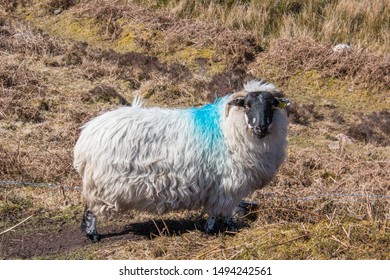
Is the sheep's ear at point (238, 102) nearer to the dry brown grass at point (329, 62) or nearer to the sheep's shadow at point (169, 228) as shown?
the sheep's shadow at point (169, 228)

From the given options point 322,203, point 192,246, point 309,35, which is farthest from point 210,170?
point 309,35

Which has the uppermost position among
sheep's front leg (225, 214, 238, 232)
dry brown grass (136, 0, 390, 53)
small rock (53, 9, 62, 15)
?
sheep's front leg (225, 214, 238, 232)

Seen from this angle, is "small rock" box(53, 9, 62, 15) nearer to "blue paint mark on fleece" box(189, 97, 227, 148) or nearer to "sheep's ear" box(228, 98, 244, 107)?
"blue paint mark on fleece" box(189, 97, 227, 148)

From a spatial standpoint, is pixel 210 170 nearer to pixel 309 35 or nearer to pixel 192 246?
pixel 192 246

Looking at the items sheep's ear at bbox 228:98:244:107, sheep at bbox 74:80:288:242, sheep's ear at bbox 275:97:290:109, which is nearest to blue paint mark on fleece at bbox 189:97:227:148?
sheep at bbox 74:80:288:242

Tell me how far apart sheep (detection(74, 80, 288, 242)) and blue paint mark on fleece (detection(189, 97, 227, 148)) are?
1 centimetres

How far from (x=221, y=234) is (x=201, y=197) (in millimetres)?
422

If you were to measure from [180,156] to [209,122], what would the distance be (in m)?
→ 0.53

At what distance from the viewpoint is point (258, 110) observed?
646 centimetres

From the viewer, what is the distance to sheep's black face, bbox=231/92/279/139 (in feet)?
21.1

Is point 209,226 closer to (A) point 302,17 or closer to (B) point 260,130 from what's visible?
(B) point 260,130

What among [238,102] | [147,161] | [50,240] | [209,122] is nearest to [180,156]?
[147,161]

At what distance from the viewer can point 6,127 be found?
384 inches

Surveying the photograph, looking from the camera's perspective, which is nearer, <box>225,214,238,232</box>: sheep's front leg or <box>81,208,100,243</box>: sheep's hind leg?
<box>81,208,100,243</box>: sheep's hind leg
